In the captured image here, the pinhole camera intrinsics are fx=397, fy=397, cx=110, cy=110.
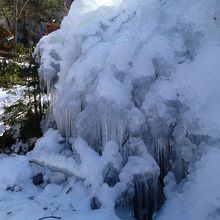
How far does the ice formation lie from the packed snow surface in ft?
0.04

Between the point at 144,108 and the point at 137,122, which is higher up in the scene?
the point at 144,108

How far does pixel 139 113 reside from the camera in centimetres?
426

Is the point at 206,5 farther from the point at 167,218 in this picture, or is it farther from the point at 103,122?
the point at 167,218

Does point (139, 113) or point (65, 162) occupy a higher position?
point (139, 113)

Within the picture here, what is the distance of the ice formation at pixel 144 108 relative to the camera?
13.2 feet

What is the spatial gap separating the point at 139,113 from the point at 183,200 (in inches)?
39.6

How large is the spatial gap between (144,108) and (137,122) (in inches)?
6.7

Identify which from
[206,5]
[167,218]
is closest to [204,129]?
[167,218]

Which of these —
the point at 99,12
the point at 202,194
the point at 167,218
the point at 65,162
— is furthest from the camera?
the point at 99,12

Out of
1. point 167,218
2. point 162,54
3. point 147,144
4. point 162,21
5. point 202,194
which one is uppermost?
point 162,21

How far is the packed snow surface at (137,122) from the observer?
397cm

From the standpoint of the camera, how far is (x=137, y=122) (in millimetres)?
4223

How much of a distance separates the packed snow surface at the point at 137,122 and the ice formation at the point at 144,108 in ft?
0.04

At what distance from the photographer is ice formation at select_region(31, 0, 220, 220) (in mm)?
4016
